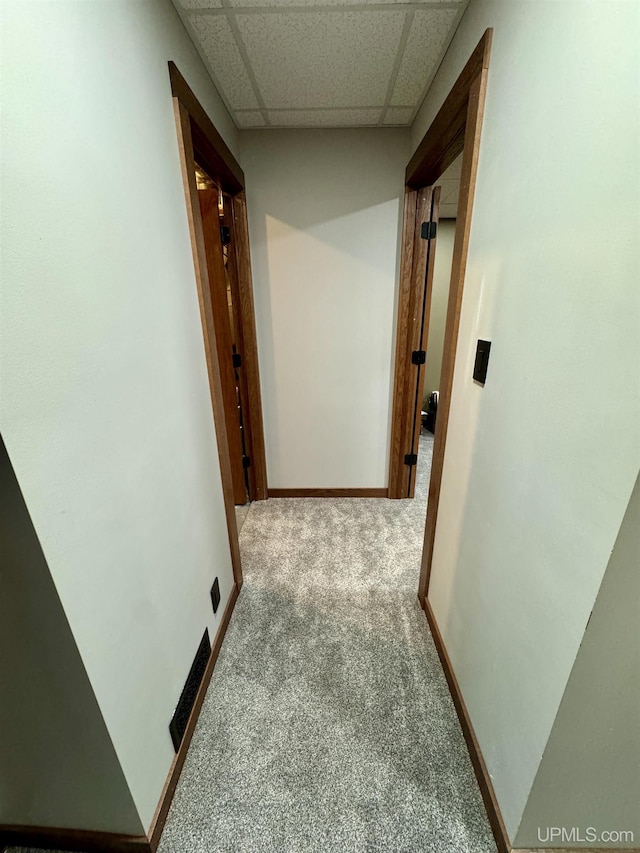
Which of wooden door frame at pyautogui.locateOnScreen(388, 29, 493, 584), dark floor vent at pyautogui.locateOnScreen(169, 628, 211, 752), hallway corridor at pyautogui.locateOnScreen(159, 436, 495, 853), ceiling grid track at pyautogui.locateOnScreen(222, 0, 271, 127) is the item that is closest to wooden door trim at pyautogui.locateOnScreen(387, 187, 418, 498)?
wooden door frame at pyautogui.locateOnScreen(388, 29, 493, 584)

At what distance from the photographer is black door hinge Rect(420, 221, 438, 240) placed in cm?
209

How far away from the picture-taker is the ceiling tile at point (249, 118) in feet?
5.92

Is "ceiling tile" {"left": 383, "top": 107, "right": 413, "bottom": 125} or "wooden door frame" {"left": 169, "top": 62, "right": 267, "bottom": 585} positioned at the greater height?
"ceiling tile" {"left": 383, "top": 107, "right": 413, "bottom": 125}

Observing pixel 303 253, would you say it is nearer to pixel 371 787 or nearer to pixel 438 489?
pixel 438 489

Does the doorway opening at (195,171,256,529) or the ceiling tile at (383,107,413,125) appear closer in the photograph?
the ceiling tile at (383,107,413,125)

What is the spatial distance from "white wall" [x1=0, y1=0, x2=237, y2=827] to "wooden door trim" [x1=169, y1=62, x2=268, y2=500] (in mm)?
113

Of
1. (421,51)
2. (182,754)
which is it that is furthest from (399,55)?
(182,754)

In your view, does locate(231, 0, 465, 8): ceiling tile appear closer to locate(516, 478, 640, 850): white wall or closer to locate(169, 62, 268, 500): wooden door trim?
locate(169, 62, 268, 500): wooden door trim

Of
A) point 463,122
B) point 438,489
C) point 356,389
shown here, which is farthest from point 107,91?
point 356,389

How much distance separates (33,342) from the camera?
1.92ft

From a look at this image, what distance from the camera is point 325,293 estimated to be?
7.54 ft

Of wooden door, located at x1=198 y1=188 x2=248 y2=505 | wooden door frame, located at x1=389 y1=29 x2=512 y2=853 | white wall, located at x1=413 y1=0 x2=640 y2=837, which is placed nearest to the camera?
white wall, located at x1=413 y1=0 x2=640 y2=837

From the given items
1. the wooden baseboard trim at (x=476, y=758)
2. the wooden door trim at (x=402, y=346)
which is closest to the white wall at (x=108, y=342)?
the wooden baseboard trim at (x=476, y=758)

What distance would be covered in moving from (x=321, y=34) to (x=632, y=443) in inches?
69.0
